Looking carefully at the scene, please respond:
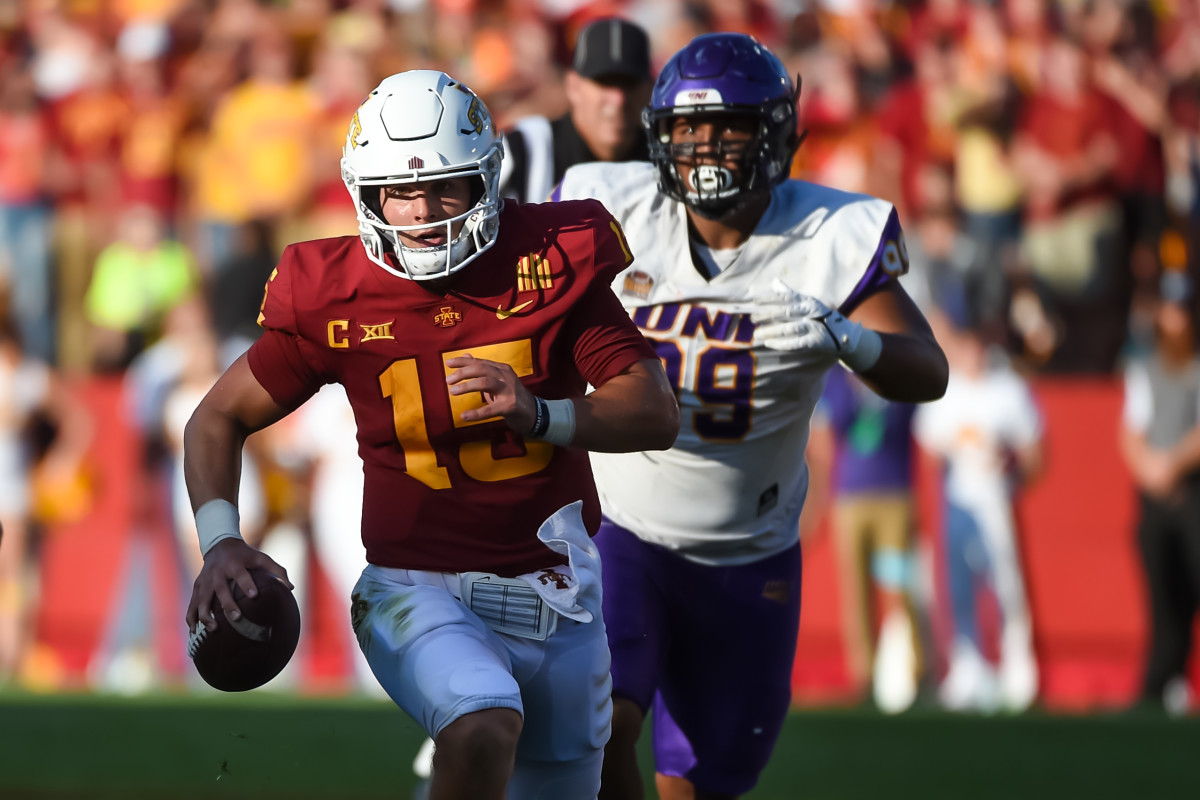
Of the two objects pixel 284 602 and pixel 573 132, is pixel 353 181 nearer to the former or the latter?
pixel 284 602

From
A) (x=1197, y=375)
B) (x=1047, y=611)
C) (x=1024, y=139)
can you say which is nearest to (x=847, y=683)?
(x=1047, y=611)

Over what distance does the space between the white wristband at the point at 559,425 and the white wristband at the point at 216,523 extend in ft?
2.24

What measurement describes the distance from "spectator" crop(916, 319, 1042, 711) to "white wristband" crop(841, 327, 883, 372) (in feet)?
13.4

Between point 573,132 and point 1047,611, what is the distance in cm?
394

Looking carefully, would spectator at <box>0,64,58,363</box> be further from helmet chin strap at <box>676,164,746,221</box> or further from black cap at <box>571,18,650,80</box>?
helmet chin strap at <box>676,164,746,221</box>

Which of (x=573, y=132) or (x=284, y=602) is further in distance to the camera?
(x=573, y=132)

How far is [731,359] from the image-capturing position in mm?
4168

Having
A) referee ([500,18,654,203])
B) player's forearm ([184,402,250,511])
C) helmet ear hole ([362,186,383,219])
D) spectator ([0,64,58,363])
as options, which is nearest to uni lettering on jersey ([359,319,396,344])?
helmet ear hole ([362,186,383,219])

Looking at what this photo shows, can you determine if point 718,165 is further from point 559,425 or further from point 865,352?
point 559,425

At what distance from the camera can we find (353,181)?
3.38 metres

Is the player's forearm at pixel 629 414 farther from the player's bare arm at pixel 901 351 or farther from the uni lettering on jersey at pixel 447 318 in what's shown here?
the player's bare arm at pixel 901 351

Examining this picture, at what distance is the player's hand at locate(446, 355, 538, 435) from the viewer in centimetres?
310

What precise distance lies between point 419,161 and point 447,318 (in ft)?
A: 1.07

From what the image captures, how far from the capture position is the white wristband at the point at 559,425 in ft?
10.5
